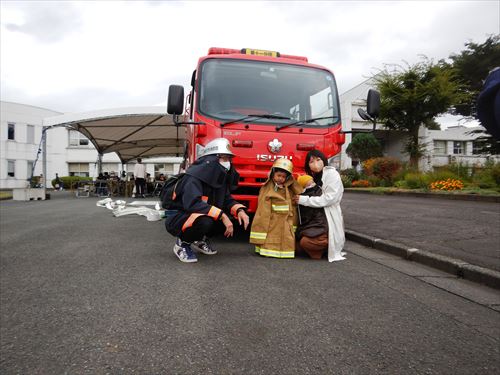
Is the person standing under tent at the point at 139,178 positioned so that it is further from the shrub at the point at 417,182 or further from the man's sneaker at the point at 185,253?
the man's sneaker at the point at 185,253

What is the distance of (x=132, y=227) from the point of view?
781cm

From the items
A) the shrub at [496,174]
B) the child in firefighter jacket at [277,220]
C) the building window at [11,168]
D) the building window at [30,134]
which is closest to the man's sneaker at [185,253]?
the child in firefighter jacket at [277,220]

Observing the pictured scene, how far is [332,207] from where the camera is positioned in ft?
16.2

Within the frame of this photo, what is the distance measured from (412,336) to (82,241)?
5129 mm

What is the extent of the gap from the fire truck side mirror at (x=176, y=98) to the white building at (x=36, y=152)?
89.0 ft

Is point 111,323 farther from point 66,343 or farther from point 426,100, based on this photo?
point 426,100

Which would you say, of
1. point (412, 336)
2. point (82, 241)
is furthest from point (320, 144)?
point (82, 241)

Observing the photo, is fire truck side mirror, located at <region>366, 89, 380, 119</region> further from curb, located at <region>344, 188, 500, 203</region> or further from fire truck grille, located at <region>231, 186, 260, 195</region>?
curb, located at <region>344, 188, 500, 203</region>

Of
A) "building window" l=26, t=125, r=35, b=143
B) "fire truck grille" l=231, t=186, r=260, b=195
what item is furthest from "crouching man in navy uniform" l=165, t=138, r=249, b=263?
"building window" l=26, t=125, r=35, b=143

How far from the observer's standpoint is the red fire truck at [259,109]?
5508 millimetres

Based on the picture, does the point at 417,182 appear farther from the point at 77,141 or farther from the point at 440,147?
the point at 77,141

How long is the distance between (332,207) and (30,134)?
128 ft

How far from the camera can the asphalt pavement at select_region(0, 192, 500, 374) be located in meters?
2.09

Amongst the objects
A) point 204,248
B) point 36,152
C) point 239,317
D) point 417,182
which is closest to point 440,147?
point 417,182
